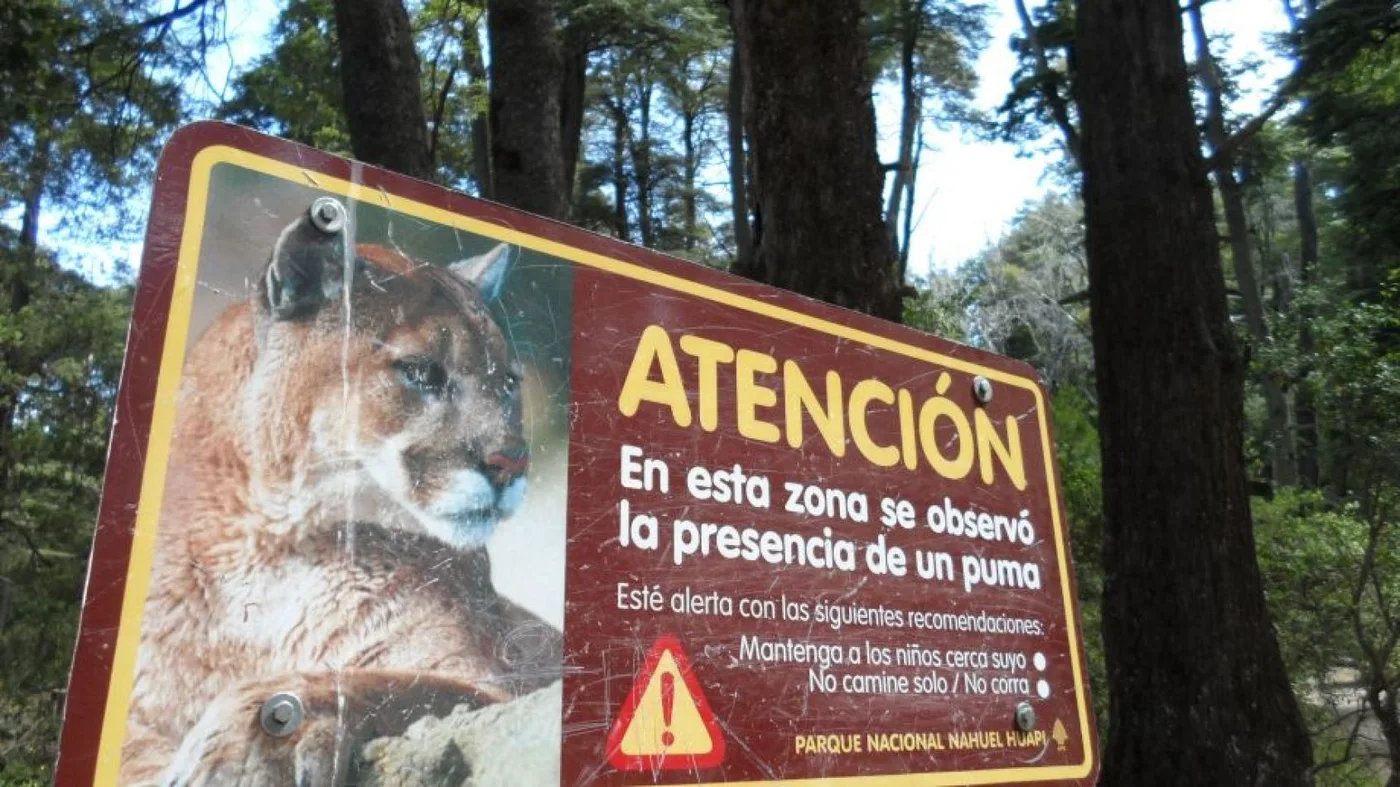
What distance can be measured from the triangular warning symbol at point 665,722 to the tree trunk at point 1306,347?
10428 millimetres

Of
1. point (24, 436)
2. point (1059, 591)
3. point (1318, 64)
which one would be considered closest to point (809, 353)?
point (1059, 591)

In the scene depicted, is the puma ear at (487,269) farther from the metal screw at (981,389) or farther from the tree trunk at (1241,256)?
the tree trunk at (1241,256)

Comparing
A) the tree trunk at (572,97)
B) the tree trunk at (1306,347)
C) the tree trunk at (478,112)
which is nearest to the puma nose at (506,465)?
the tree trunk at (572,97)

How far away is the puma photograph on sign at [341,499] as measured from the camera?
1273mm

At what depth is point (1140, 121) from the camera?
637cm

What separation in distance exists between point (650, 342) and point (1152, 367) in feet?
15.0

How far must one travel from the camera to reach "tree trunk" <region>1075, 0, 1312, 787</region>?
5105 mm

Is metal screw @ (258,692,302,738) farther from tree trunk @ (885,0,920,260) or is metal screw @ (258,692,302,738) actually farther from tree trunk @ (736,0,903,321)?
tree trunk @ (885,0,920,260)

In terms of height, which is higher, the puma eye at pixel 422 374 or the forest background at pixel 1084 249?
the forest background at pixel 1084 249

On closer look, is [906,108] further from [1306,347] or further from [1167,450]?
[1167,450]

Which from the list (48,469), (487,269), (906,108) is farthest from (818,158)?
(906,108)

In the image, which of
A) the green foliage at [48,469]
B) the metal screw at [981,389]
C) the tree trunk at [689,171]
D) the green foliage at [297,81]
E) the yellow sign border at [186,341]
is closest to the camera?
the yellow sign border at [186,341]

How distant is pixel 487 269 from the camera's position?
5.35ft

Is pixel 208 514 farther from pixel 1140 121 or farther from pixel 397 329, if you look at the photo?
pixel 1140 121
